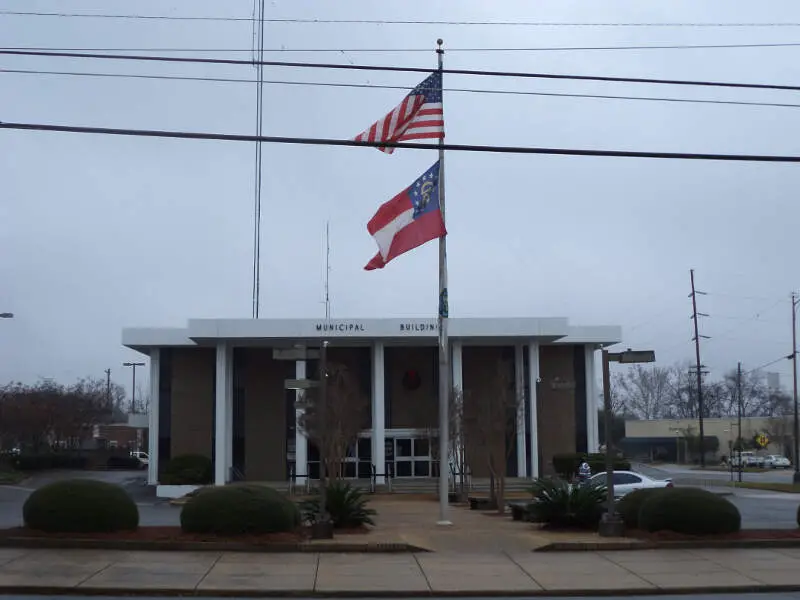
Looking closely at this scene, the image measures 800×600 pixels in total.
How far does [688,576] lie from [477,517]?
1288 centimetres

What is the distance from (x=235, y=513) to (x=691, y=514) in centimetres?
873

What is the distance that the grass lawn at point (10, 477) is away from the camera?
56.0 meters

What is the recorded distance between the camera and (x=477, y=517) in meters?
28.1

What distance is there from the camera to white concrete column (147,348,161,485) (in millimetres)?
51781

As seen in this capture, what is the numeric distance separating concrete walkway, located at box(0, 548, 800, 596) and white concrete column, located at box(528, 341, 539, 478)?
3070 cm

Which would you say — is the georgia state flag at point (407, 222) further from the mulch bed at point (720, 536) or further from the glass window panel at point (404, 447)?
the glass window panel at point (404, 447)

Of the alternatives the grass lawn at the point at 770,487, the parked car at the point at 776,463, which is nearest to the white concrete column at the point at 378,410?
the grass lawn at the point at 770,487

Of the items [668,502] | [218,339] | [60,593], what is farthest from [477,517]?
[218,339]

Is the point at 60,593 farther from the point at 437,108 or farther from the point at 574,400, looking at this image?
the point at 574,400

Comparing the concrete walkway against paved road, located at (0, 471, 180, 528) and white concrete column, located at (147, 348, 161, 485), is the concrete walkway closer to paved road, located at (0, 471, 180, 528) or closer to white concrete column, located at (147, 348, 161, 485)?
paved road, located at (0, 471, 180, 528)

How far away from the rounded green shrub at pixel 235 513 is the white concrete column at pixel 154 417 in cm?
3394

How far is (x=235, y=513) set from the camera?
18688mm

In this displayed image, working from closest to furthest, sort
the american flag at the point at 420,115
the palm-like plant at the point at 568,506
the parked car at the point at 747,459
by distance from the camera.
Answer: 1. the palm-like plant at the point at 568,506
2. the american flag at the point at 420,115
3. the parked car at the point at 747,459

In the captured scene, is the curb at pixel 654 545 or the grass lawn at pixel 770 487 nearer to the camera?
the curb at pixel 654 545
